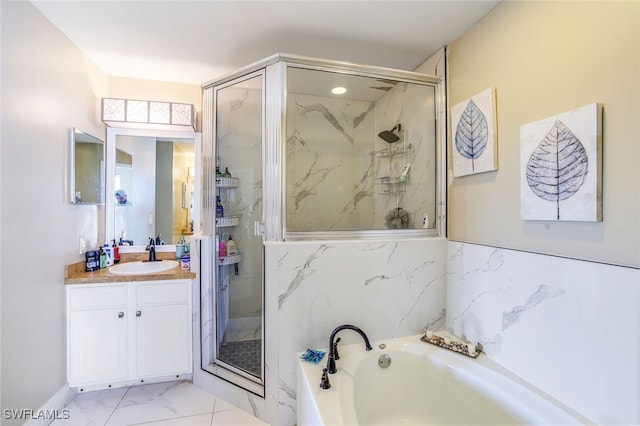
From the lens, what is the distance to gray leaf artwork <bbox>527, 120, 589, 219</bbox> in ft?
4.10

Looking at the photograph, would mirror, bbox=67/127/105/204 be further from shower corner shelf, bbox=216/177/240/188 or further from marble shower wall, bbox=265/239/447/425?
marble shower wall, bbox=265/239/447/425

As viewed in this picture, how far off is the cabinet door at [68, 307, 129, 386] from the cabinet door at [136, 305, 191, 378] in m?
0.11

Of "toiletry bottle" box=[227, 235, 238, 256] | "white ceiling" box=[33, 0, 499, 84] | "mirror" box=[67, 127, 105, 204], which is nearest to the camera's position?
"white ceiling" box=[33, 0, 499, 84]

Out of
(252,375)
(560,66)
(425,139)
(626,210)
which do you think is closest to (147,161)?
(252,375)

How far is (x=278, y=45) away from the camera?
208 centimetres

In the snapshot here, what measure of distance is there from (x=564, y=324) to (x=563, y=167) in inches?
28.6

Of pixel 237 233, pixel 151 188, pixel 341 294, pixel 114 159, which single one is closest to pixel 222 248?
pixel 237 233

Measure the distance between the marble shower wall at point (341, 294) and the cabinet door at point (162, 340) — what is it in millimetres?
800

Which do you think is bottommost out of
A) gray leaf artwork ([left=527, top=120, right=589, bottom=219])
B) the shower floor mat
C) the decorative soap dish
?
the shower floor mat

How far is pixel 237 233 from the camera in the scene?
2.29 m

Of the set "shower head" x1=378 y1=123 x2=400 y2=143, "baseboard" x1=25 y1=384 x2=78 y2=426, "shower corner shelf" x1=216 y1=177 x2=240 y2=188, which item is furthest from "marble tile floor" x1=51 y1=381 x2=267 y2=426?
"shower head" x1=378 y1=123 x2=400 y2=143

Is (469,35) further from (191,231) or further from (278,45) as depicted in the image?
(191,231)

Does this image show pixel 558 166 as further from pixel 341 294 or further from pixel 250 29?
pixel 250 29

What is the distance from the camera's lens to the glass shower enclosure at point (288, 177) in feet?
6.29
